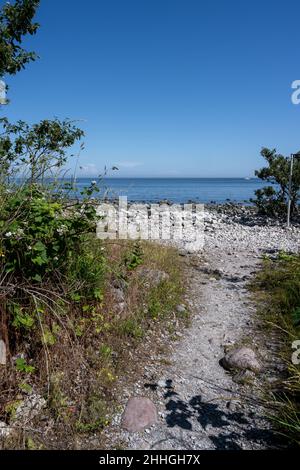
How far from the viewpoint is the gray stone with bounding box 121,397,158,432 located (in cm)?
260

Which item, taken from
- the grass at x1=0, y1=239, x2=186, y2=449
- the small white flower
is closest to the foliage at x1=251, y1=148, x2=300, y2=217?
the grass at x1=0, y1=239, x2=186, y2=449

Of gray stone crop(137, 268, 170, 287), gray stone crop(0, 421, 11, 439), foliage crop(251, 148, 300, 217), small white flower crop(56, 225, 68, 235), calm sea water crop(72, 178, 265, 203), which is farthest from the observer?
foliage crop(251, 148, 300, 217)

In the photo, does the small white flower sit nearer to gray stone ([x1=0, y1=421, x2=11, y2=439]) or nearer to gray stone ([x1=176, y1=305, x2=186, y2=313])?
gray stone ([x1=0, y1=421, x2=11, y2=439])

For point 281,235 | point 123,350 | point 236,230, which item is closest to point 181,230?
point 236,230

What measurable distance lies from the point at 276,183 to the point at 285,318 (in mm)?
10169

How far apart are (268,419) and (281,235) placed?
8830 mm

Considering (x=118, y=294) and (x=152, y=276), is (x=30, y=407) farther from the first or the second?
(x=152, y=276)

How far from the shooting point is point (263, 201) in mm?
14078

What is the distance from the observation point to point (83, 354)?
3203 millimetres

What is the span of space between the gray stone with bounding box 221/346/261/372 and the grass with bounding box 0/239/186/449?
0.95 metres
